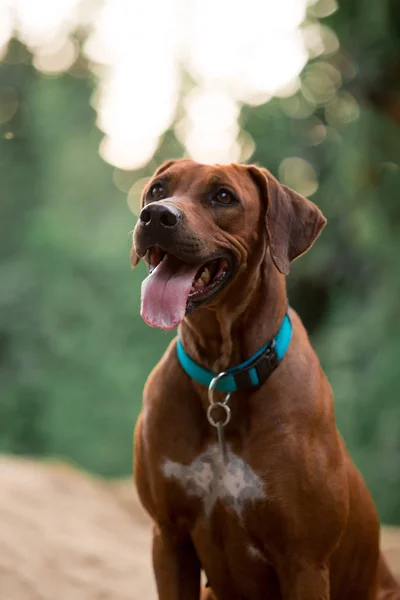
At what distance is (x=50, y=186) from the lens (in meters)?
10.2

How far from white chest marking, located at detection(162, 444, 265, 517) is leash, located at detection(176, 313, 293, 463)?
40 millimetres

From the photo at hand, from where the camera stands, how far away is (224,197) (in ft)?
8.91

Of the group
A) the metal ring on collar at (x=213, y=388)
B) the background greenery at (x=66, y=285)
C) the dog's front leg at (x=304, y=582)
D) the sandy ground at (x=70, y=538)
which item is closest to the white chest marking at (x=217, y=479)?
the metal ring on collar at (x=213, y=388)

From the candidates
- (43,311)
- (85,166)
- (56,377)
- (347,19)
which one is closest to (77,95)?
(85,166)

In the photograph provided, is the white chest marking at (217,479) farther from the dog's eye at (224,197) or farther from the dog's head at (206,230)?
the dog's eye at (224,197)

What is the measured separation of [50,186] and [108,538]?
613 centimetres

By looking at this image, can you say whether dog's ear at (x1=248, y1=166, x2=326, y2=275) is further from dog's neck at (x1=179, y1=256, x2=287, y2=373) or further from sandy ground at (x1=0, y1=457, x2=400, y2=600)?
sandy ground at (x1=0, y1=457, x2=400, y2=600)

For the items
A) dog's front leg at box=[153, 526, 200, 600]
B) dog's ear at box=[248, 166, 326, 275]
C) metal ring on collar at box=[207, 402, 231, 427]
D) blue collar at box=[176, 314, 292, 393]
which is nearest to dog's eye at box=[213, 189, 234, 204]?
dog's ear at box=[248, 166, 326, 275]

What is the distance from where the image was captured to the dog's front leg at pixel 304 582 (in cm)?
260

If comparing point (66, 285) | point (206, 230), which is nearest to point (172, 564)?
point (206, 230)

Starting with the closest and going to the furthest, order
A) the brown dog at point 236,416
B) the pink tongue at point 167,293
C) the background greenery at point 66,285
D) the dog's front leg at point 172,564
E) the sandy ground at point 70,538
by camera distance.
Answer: the pink tongue at point 167,293, the brown dog at point 236,416, the dog's front leg at point 172,564, the sandy ground at point 70,538, the background greenery at point 66,285

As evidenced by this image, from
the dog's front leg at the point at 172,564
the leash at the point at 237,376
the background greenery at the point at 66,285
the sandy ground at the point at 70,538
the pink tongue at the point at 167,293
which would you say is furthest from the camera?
the background greenery at the point at 66,285

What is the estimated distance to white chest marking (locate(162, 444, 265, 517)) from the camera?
8.52 feet

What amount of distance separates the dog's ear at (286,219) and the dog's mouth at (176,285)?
0.21m
